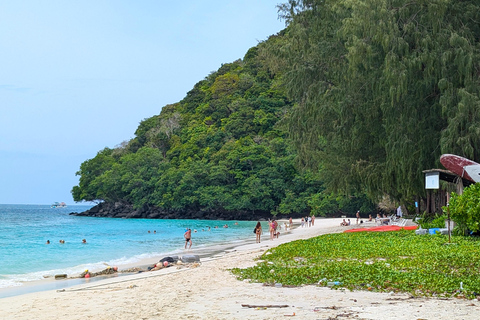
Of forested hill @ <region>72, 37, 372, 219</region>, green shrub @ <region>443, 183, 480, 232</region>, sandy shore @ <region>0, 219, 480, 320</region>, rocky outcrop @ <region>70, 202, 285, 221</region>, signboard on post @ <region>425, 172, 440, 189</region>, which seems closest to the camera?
sandy shore @ <region>0, 219, 480, 320</region>

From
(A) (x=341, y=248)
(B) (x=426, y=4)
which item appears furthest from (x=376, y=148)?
(A) (x=341, y=248)

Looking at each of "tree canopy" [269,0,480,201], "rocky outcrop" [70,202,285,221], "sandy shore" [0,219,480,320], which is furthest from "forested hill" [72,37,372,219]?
"sandy shore" [0,219,480,320]

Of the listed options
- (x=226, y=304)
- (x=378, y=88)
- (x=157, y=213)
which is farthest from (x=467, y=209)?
(x=157, y=213)

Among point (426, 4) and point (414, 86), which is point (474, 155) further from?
point (426, 4)

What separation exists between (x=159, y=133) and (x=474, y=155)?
75.8 metres

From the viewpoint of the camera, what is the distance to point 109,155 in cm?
10019

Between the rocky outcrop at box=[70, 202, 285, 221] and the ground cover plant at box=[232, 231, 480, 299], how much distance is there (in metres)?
60.3

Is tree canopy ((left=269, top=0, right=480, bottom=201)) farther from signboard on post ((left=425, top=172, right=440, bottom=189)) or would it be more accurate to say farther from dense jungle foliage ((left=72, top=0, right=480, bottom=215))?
signboard on post ((left=425, top=172, right=440, bottom=189))

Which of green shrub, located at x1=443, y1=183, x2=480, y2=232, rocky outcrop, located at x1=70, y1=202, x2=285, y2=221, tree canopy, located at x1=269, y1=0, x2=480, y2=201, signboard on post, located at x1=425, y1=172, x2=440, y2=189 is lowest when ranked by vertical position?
rocky outcrop, located at x1=70, y1=202, x2=285, y2=221

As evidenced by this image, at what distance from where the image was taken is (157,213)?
8344 cm

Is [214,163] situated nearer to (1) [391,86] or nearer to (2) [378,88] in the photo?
(2) [378,88]

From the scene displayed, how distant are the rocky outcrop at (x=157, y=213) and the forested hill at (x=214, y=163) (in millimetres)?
162

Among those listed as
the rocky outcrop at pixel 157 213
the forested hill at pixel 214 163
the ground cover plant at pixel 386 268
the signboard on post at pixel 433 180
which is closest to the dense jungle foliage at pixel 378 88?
the signboard on post at pixel 433 180

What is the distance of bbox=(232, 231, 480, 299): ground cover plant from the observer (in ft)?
25.2
